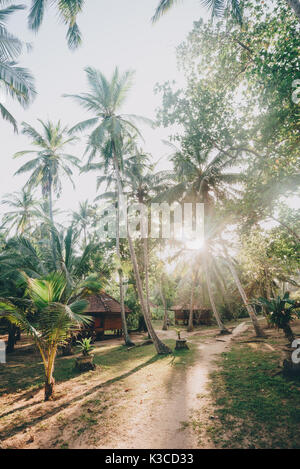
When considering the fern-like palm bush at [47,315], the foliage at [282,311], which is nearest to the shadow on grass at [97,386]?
the fern-like palm bush at [47,315]

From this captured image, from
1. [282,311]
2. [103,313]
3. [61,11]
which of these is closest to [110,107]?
[61,11]

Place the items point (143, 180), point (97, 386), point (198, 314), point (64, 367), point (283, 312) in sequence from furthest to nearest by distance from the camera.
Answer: point (198, 314), point (143, 180), point (64, 367), point (283, 312), point (97, 386)

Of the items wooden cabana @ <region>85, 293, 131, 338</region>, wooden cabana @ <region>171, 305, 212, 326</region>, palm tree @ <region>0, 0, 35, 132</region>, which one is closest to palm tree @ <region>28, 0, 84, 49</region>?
palm tree @ <region>0, 0, 35, 132</region>

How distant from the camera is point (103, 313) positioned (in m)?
17.8

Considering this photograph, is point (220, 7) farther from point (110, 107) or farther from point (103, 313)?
point (103, 313)

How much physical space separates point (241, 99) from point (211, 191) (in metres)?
9.56

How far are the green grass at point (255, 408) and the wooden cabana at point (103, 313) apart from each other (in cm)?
1200

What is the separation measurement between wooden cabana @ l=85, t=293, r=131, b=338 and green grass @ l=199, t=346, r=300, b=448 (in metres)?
12.0

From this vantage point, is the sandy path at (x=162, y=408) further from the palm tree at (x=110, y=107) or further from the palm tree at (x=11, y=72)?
the palm tree at (x=11, y=72)

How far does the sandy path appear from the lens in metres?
3.77

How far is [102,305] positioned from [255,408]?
14.7m

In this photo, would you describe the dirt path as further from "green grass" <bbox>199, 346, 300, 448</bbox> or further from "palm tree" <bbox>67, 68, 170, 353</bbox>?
"palm tree" <bbox>67, 68, 170, 353</bbox>
